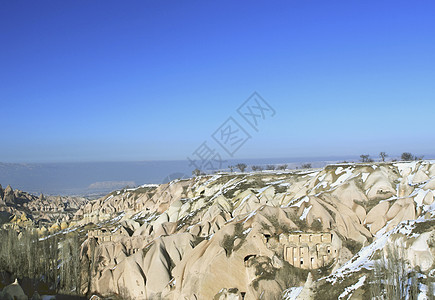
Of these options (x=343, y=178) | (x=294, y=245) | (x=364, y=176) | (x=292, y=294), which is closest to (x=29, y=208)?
(x=343, y=178)

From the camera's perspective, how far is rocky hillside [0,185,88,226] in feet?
458

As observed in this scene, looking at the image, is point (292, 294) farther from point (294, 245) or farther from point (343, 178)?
point (343, 178)

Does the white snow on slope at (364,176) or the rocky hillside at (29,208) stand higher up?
the white snow on slope at (364,176)

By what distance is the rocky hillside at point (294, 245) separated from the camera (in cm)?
3322

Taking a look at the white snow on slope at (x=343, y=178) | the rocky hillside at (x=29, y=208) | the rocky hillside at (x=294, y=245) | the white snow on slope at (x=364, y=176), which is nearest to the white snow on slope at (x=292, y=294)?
the rocky hillside at (x=294, y=245)

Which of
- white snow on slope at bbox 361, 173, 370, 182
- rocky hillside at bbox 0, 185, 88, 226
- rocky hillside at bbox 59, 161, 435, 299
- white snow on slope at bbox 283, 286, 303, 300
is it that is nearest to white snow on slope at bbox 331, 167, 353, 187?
rocky hillside at bbox 59, 161, 435, 299

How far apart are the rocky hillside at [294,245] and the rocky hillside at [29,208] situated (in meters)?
87.6

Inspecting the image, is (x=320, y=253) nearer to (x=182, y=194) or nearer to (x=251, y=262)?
(x=251, y=262)

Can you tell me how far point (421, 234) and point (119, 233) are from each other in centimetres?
5829

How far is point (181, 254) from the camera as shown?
184 feet

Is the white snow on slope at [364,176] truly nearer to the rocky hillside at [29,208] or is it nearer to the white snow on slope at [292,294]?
the white snow on slope at [292,294]

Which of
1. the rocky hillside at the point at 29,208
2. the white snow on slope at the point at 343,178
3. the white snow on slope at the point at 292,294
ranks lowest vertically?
the rocky hillside at the point at 29,208

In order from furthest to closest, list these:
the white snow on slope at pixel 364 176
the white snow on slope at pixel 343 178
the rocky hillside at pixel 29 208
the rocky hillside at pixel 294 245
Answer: the rocky hillside at pixel 29 208
the white snow on slope at pixel 343 178
the white snow on slope at pixel 364 176
the rocky hillside at pixel 294 245

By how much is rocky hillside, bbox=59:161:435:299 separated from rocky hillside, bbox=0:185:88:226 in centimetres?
8765
